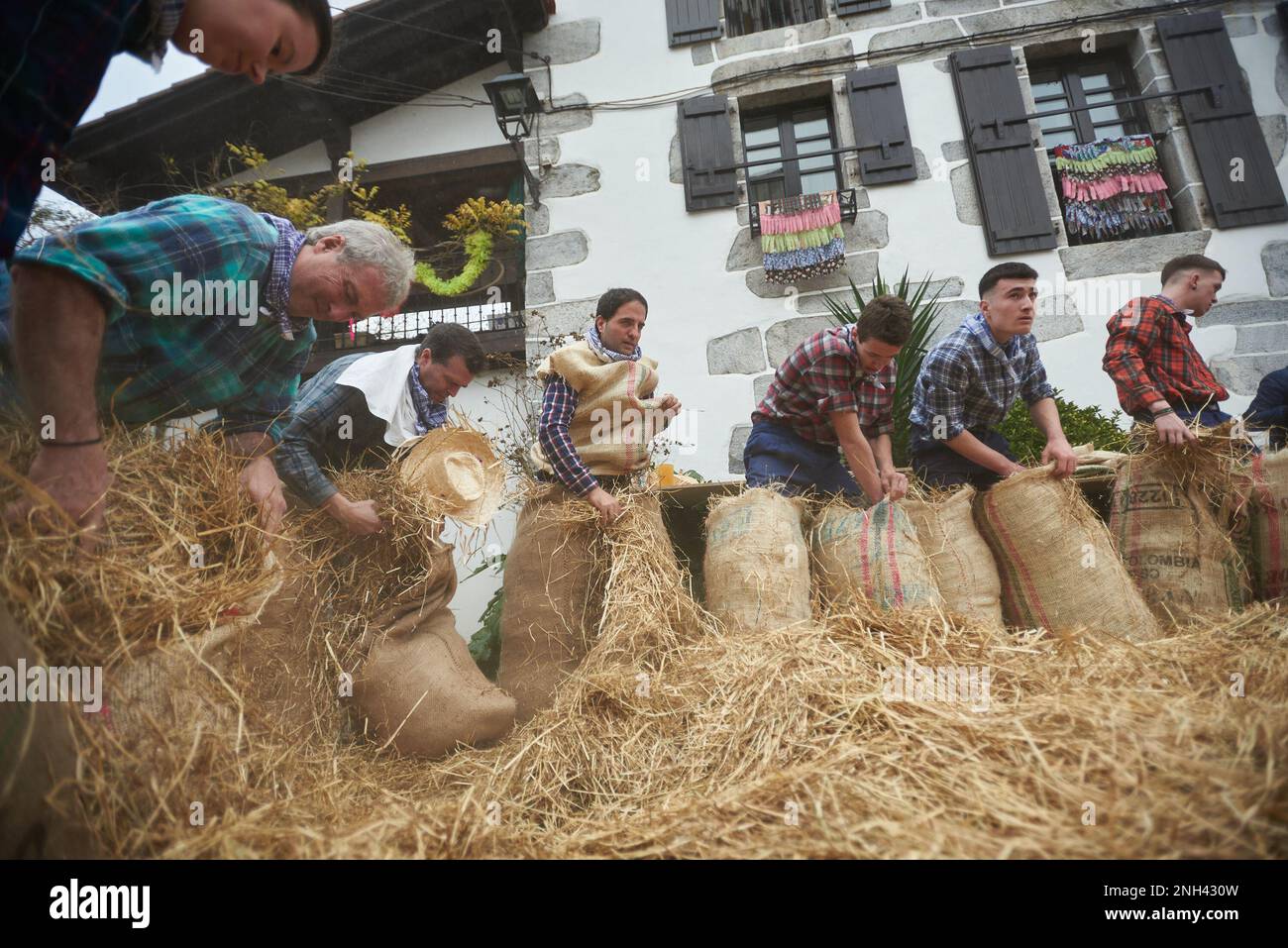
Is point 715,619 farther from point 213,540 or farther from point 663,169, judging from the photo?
point 663,169

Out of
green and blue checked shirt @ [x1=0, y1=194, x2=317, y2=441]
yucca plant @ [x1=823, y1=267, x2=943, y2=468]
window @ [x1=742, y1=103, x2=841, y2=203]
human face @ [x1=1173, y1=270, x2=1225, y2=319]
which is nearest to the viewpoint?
green and blue checked shirt @ [x1=0, y1=194, x2=317, y2=441]

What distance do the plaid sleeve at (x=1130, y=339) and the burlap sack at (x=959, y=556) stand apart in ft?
2.63

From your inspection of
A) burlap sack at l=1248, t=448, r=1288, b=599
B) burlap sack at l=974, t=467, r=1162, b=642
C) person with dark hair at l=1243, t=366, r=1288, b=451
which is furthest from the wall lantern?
person with dark hair at l=1243, t=366, r=1288, b=451

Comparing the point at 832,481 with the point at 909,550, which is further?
the point at 832,481

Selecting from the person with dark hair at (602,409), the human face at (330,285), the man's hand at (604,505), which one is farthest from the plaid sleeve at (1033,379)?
the human face at (330,285)

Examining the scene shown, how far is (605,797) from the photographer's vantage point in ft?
4.30

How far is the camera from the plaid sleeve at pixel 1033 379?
2363mm

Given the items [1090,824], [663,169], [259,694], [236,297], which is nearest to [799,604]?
[1090,824]

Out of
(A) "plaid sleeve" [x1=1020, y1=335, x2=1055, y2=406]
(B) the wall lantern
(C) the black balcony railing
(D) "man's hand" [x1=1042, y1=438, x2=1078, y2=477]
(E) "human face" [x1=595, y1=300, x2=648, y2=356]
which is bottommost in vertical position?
(D) "man's hand" [x1=1042, y1=438, x2=1078, y2=477]

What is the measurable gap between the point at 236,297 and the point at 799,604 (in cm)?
162

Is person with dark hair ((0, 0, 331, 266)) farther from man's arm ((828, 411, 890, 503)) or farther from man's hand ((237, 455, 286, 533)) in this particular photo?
man's arm ((828, 411, 890, 503))

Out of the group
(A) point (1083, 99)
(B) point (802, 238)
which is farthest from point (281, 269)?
(A) point (1083, 99)

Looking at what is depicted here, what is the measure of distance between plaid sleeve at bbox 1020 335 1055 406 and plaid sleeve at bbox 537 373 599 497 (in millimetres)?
1714

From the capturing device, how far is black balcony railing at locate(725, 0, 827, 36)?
4.63 metres
